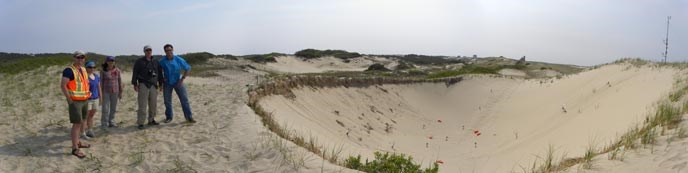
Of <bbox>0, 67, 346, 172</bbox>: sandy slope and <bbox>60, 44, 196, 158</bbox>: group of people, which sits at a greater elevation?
<bbox>60, 44, 196, 158</bbox>: group of people

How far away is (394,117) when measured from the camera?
18.6 metres

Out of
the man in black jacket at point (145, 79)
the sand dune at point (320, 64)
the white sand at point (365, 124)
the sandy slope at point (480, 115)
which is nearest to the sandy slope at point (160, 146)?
the white sand at point (365, 124)

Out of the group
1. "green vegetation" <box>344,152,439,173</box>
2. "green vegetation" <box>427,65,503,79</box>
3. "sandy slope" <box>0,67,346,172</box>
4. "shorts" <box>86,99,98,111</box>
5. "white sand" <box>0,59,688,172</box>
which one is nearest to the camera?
"green vegetation" <box>344,152,439,173</box>

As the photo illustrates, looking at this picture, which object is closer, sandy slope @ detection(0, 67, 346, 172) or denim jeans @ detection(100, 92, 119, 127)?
sandy slope @ detection(0, 67, 346, 172)

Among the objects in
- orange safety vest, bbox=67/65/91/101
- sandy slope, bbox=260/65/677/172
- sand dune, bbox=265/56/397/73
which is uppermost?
orange safety vest, bbox=67/65/91/101

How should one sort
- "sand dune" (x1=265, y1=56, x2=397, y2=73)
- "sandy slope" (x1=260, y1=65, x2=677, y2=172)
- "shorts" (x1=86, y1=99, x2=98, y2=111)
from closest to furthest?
"shorts" (x1=86, y1=99, x2=98, y2=111)
"sandy slope" (x1=260, y1=65, x2=677, y2=172)
"sand dune" (x1=265, y1=56, x2=397, y2=73)

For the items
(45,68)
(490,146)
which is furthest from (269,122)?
(45,68)

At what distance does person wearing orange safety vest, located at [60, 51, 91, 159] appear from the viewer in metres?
7.28

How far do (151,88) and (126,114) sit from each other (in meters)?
2.42

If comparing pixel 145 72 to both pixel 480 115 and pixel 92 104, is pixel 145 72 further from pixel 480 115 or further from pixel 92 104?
pixel 480 115

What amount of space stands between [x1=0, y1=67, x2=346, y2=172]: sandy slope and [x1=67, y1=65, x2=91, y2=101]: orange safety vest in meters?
0.98

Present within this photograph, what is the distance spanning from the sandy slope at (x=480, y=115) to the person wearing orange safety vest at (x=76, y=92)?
4.19 m

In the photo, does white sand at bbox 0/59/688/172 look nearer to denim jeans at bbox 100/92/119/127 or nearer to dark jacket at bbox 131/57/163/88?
denim jeans at bbox 100/92/119/127

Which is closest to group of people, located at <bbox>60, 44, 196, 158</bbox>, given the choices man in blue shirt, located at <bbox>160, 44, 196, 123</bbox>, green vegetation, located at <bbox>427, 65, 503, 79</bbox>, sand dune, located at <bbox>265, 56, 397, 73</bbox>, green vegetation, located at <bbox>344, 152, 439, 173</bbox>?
man in blue shirt, located at <bbox>160, 44, 196, 123</bbox>
